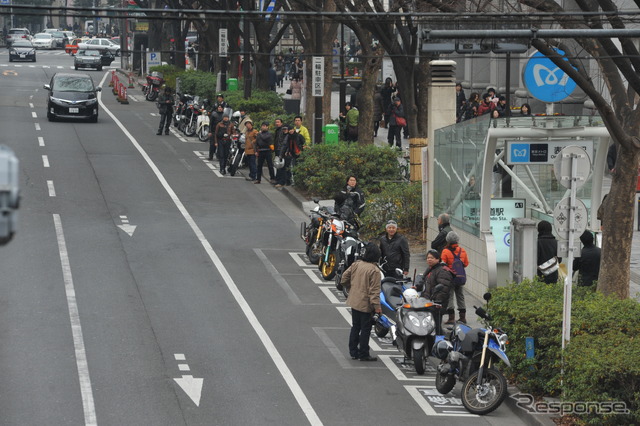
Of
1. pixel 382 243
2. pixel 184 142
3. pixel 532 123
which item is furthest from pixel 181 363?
pixel 184 142

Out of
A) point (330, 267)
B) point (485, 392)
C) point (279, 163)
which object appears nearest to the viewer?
point (485, 392)

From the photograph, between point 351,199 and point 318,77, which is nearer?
point 351,199

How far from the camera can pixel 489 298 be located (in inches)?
562

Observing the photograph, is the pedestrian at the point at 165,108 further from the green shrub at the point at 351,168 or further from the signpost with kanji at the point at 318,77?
the green shrub at the point at 351,168

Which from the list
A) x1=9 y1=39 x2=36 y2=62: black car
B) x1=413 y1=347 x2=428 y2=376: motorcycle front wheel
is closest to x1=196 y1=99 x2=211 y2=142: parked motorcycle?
x1=413 y1=347 x2=428 y2=376: motorcycle front wheel

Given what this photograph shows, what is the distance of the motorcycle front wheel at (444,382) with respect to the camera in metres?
13.8

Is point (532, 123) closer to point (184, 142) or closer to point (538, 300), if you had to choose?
point (538, 300)

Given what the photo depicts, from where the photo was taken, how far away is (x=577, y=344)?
12.8 metres

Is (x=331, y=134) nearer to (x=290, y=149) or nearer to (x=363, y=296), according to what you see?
(x=290, y=149)

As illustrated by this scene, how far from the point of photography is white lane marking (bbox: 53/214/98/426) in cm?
1306

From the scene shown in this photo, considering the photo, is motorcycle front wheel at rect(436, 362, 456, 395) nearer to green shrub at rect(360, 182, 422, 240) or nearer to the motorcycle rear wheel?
the motorcycle rear wheel

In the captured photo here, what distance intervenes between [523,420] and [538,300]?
184 cm

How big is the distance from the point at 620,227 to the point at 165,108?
27.9m

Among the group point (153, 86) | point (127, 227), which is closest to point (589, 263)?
point (127, 227)
